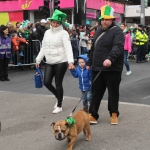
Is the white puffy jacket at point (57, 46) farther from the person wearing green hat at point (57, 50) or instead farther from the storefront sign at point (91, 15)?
the storefront sign at point (91, 15)

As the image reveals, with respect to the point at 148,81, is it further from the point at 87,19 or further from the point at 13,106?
the point at 87,19

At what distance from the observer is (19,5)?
30.1 metres

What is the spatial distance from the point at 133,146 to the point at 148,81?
6155 millimetres

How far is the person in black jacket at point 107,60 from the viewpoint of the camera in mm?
5309

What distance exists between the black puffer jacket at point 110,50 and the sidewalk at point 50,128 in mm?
1042

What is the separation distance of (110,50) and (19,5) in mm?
25953

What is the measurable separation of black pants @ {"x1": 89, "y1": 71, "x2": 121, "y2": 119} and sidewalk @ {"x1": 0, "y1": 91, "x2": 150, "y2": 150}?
308 millimetres

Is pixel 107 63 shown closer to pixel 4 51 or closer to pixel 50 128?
pixel 50 128

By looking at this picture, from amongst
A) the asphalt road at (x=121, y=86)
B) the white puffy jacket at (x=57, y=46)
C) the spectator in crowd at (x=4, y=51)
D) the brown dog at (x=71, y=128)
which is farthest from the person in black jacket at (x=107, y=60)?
the spectator in crowd at (x=4, y=51)

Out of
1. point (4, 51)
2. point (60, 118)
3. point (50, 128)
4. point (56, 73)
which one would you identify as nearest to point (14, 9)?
point (4, 51)

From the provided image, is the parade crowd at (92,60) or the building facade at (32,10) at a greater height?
the building facade at (32,10)

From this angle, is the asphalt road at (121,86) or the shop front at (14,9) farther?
the shop front at (14,9)

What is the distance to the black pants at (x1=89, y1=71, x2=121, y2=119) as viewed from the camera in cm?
555

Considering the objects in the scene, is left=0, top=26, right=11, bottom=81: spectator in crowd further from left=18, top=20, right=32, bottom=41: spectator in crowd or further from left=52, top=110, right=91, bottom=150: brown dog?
left=52, top=110, right=91, bottom=150: brown dog
